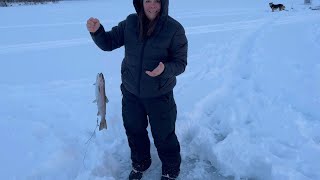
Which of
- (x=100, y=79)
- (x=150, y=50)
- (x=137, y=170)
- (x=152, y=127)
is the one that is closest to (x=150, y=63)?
(x=150, y=50)

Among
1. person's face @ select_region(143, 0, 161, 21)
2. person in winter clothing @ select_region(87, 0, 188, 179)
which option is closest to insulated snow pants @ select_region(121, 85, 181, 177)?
person in winter clothing @ select_region(87, 0, 188, 179)

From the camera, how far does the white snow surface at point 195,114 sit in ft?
13.0

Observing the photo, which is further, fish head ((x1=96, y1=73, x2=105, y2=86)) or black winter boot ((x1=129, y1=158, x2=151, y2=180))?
black winter boot ((x1=129, y1=158, x2=151, y2=180))

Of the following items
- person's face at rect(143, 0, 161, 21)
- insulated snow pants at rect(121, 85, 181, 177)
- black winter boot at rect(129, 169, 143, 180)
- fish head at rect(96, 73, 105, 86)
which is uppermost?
person's face at rect(143, 0, 161, 21)

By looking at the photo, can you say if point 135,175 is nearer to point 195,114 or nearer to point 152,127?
point 152,127

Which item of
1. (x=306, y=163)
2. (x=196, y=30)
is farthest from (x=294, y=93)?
(x=196, y=30)

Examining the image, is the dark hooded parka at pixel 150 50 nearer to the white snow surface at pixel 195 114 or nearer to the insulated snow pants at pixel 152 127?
the insulated snow pants at pixel 152 127

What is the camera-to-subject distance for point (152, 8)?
3189 mm

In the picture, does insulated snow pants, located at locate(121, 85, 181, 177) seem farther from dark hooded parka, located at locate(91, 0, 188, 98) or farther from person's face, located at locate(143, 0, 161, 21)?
person's face, located at locate(143, 0, 161, 21)

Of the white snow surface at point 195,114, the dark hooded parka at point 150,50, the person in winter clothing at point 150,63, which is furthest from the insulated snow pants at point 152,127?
the white snow surface at point 195,114

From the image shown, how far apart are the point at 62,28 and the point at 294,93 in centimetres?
944

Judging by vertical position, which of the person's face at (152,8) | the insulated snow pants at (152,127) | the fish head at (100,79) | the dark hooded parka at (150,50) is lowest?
the insulated snow pants at (152,127)

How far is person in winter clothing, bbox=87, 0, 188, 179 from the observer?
320 cm

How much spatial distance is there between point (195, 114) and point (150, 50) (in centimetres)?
209
